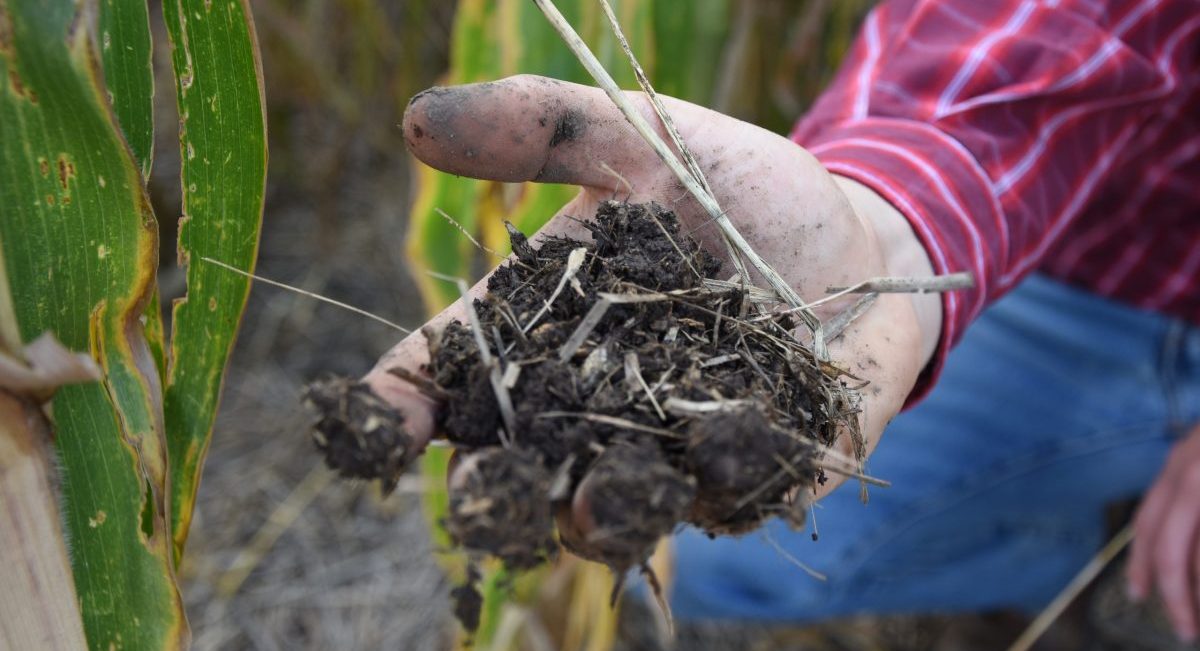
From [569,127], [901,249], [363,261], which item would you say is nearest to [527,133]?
[569,127]

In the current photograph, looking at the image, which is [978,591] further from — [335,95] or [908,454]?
[335,95]

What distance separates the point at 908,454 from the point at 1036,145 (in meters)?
0.53

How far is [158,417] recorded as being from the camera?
62cm

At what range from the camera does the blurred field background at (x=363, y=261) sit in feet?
4.04

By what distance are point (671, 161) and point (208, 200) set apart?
1.16ft

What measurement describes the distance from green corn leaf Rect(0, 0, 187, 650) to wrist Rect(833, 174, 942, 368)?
0.65 m

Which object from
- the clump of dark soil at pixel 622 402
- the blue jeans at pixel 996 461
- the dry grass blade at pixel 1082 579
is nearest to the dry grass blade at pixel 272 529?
the blue jeans at pixel 996 461

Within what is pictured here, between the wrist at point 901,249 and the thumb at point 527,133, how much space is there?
0.82 feet

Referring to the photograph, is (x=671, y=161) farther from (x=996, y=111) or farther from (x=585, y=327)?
(x=996, y=111)

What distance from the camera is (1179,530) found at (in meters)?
1.13

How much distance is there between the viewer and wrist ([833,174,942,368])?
0.91m

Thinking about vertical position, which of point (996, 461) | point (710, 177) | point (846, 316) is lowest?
point (996, 461)

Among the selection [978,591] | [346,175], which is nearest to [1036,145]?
[978,591]

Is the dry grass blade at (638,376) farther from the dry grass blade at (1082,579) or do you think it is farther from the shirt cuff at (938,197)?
the dry grass blade at (1082,579)
